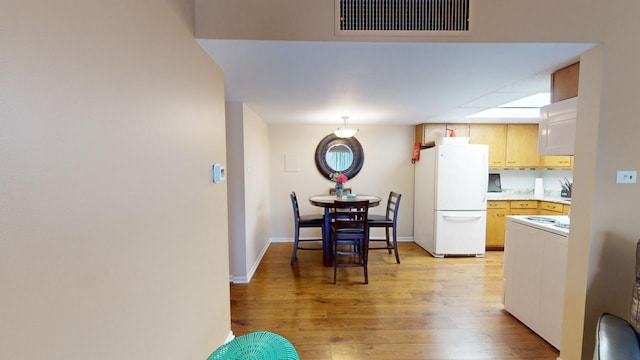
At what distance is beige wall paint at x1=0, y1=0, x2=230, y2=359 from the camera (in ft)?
1.68

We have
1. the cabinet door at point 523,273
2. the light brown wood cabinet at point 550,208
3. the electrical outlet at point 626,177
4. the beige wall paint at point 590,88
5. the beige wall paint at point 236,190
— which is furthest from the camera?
the light brown wood cabinet at point 550,208

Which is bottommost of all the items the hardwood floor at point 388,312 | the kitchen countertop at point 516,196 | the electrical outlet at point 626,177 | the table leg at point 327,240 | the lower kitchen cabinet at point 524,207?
the hardwood floor at point 388,312

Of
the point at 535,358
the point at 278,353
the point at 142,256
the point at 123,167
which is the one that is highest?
the point at 123,167

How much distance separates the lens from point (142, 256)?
915 millimetres

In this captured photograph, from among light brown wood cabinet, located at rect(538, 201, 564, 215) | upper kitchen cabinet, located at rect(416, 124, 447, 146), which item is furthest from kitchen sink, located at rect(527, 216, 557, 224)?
upper kitchen cabinet, located at rect(416, 124, 447, 146)

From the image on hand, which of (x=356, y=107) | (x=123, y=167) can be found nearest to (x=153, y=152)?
(x=123, y=167)

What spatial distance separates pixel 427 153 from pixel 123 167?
12.4 ft

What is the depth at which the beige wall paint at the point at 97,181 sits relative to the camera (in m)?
0.51

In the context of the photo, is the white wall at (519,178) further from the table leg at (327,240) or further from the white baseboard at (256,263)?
the table leg at (327,240)

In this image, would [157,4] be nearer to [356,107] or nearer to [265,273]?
[356,107]

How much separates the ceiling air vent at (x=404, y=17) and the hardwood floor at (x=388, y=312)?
2.13 m

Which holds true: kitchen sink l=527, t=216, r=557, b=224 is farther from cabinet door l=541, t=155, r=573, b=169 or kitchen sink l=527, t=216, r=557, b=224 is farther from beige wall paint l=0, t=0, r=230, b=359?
beige wall paint l=0, t=0, r=230, b=359

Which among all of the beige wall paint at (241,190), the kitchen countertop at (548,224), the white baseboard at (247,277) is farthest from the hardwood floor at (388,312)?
the kitchen countertop at (548,224)

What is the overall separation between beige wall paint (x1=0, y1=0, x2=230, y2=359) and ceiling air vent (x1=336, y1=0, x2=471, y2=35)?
0.87 m
